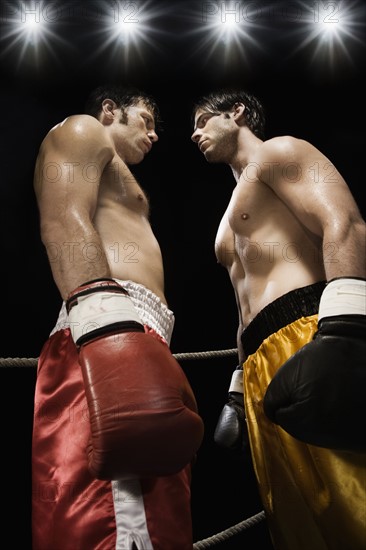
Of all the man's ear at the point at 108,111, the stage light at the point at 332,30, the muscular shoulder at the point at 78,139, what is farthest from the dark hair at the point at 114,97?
the stage light at the point at 332,30

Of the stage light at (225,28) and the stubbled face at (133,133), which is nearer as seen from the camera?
the stubbled face at (133,133)

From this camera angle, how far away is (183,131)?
307 cm

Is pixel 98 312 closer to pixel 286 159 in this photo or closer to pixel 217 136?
pixel 286 159

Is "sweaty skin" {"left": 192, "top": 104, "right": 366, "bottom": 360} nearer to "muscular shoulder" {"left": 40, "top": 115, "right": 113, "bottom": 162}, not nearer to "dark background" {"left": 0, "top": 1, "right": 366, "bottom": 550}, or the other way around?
"muscular shoulder" {"left": 40, "top": 115, "right": 113, "bottom": 162}

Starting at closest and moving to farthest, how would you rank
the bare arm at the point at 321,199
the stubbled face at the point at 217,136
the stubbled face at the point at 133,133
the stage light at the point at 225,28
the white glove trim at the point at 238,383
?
the bare arm at the point at 321,199
the white glove trim at the point at 238,383
the stubbled face at the point at 133,133
the stubbled face at the point at 217,136
the stage light at the point at 225,28

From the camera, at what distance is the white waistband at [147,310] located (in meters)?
1.03

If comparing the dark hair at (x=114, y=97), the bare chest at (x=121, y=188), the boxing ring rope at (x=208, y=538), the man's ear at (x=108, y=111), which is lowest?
the boxing ring rope at (x=208, y=538)

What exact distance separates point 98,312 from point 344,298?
494mm

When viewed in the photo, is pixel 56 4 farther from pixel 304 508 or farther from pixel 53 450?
pixel 304 508

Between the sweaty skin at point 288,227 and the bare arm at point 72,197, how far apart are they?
485mm

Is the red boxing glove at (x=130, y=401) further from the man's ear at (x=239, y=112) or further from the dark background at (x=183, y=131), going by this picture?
the man's ear at (x=239, y=112)

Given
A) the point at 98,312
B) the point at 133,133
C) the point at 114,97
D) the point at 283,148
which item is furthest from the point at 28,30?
the point at 98,312

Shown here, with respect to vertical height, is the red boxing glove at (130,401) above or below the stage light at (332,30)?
below

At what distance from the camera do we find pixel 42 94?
93.8 inches
